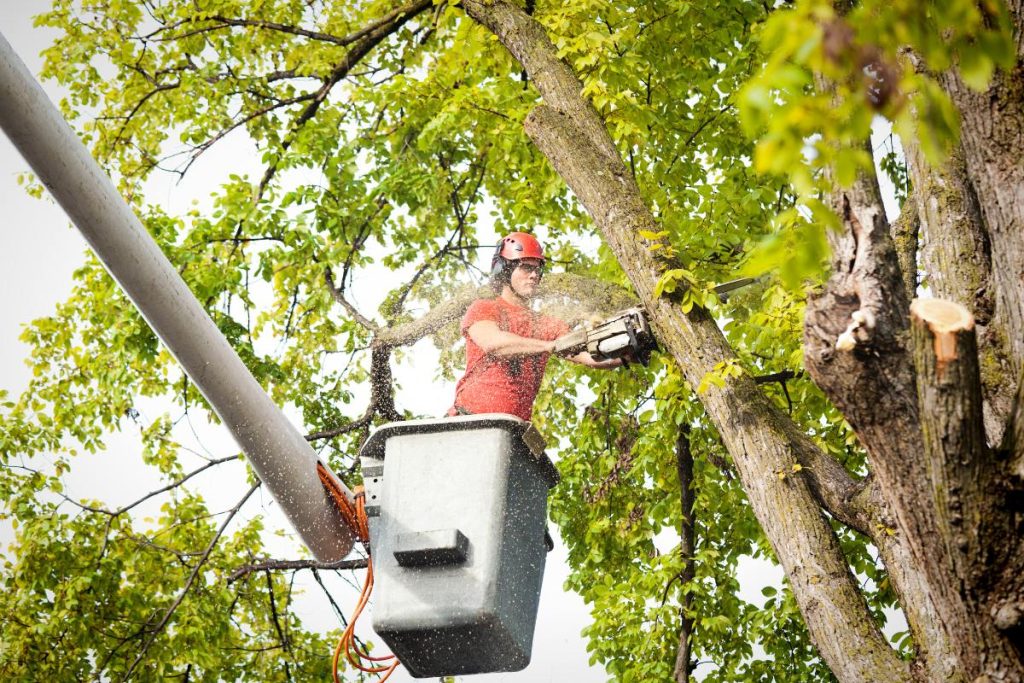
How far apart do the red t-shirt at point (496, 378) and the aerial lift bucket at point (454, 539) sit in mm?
662

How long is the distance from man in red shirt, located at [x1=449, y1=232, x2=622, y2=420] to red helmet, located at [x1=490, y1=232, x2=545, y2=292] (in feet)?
0.03

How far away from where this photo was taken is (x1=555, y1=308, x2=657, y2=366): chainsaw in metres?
4.39

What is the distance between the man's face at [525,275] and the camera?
494cm

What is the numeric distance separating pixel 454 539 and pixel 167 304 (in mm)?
1196

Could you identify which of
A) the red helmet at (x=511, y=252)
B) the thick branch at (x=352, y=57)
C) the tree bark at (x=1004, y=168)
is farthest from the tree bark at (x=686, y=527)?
the tree bark at (x=1004, y=168)

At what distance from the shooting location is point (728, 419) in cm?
357

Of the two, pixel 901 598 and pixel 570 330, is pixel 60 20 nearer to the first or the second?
pixel 570 330

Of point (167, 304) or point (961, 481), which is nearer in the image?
point (961, 481)

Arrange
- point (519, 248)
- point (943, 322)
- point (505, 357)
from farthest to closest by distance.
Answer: point (519, 248), point (505, 357), point (943, 322)

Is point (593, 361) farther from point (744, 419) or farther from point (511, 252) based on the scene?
point (744, 419)

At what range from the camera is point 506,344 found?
450cm

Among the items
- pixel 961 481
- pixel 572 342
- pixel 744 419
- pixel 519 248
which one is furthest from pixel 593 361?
pixel 961 481

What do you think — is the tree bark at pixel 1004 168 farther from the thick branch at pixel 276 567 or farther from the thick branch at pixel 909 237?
the thick branch at pixel 276 567

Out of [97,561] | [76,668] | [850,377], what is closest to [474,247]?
[97,561]
